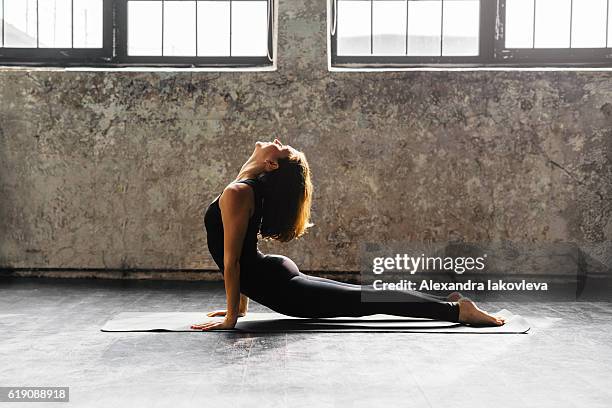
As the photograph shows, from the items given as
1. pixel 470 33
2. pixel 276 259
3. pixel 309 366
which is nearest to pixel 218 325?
pixel 276 259

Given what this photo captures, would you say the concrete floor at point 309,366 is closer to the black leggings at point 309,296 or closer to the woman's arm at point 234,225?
the black leggings at point 309,296

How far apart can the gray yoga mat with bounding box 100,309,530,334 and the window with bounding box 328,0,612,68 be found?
248cm

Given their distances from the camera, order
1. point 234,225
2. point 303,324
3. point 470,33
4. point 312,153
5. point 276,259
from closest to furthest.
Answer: point 234,225 → point 276,259 → point 303,324 → point 312,153 → point 470,33

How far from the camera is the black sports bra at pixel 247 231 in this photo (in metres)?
3.15

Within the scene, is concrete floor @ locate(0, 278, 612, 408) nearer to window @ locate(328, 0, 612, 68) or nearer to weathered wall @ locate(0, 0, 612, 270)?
weathered wall @ locate(0, 0, 612, 270)

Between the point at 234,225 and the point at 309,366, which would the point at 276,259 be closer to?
the point at 234,225

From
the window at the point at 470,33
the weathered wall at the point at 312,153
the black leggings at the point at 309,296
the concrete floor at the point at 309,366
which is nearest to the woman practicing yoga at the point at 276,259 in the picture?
the black leggings at the point at 309,296

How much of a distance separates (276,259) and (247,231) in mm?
208

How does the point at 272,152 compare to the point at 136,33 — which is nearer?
the point at 272,152

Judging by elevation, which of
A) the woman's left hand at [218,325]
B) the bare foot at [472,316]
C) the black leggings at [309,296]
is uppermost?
the black leggings at [309,296]

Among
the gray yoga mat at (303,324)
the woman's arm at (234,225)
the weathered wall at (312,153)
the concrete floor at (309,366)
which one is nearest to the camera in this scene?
the concrete floor at (309,366)

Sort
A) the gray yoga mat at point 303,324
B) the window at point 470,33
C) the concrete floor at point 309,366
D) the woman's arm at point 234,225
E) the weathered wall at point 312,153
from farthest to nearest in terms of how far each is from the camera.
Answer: the window at point 470,33 < the weathered wall at point 312,153 < the gray yoga mat at point 303,324 < the woman's arm at point 234,225 < the concrete floor at point 309,366

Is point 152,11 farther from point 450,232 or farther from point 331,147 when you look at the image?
point 450,232

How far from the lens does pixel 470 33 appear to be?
5.34 m
